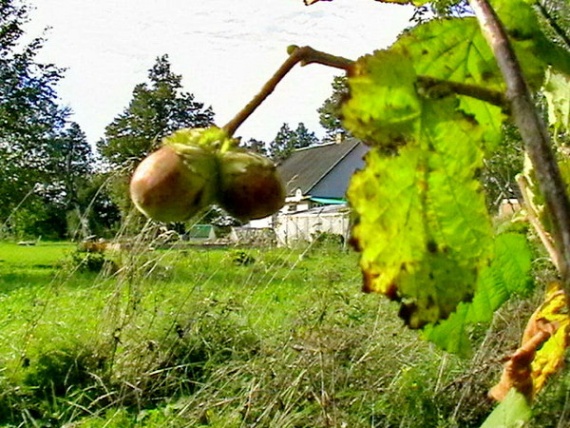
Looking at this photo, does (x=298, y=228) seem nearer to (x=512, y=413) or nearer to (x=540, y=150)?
(x=512, y=413)

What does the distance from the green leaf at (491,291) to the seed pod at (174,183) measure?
0.21m

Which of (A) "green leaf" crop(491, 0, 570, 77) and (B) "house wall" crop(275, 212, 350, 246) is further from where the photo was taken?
(B) "house wall" crop(275, 212, 350, 246)

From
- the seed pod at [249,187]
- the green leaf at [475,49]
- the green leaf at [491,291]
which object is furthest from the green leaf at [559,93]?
the seed pod at [249,187]

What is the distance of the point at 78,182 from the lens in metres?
16.1

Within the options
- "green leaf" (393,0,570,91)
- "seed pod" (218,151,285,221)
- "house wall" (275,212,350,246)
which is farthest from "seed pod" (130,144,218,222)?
"house wall" (275,212,350,246)

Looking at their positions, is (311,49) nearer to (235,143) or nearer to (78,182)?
(235,143)

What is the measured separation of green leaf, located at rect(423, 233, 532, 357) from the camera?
0.56m

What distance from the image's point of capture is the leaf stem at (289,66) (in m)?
0.36

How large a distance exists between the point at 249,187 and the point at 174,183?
0.04 m

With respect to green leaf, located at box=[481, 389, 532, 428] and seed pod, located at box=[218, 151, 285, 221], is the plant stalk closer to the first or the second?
seed pod, located at box=[218, 151, 285, 221]

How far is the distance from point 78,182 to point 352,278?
34.3 ft

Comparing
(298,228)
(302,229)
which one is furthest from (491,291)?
(302,229)

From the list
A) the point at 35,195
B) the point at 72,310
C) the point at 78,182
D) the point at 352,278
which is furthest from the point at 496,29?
the point at 35,195

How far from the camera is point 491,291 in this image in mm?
606
